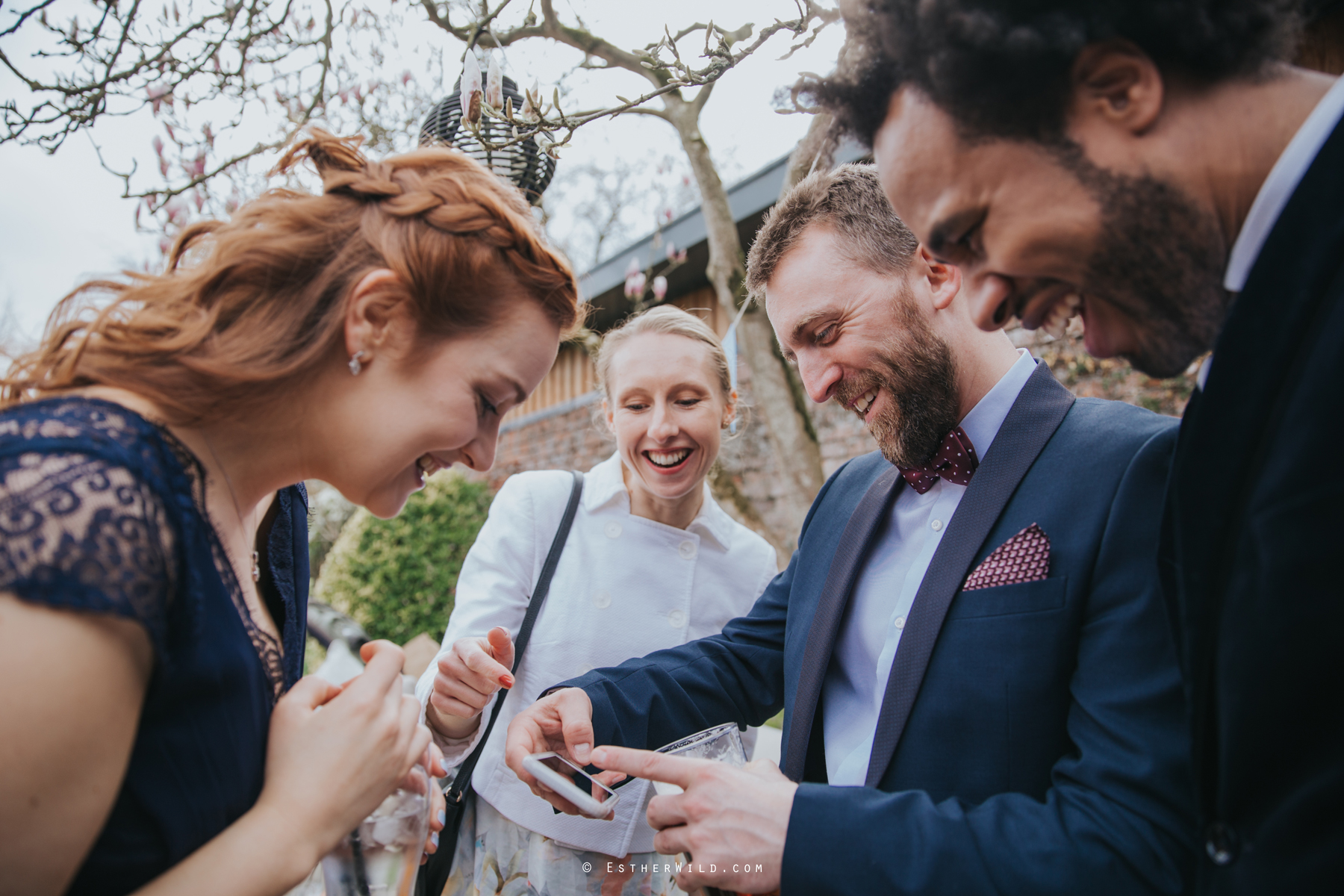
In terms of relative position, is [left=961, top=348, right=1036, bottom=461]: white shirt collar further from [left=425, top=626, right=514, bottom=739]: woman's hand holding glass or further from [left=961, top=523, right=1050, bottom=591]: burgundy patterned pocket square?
[left=425, top=626, right=514, bottom=739]: woman's hand holding glass

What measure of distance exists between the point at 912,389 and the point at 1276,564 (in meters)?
1.05

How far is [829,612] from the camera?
1.80m

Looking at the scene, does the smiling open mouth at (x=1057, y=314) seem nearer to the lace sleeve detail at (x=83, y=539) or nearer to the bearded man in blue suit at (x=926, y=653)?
the bearded man in blue suit at (x=926, y=653)

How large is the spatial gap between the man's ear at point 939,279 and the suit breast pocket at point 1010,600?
793 mm

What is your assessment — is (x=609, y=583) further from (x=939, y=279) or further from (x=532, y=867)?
(x=939, y=279)

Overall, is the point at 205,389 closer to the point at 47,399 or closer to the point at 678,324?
the point at 47,399

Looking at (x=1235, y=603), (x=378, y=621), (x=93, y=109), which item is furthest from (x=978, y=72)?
(x=378, y=621)

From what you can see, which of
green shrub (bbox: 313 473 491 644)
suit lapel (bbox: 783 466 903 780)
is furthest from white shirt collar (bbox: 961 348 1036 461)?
green shrub (bbox: 313 473 491 644)

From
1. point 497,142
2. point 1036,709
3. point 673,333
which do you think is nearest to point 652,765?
point 1036,709

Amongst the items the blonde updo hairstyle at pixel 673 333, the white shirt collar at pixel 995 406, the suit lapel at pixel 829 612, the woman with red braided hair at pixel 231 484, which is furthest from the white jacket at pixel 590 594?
the white shirt collar at pixel 995 406

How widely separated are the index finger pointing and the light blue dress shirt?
460 millimetres

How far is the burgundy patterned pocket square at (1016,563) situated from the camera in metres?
1.39

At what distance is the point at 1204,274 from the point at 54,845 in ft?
5.58

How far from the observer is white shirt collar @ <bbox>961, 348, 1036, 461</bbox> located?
A: 5.69 feet
